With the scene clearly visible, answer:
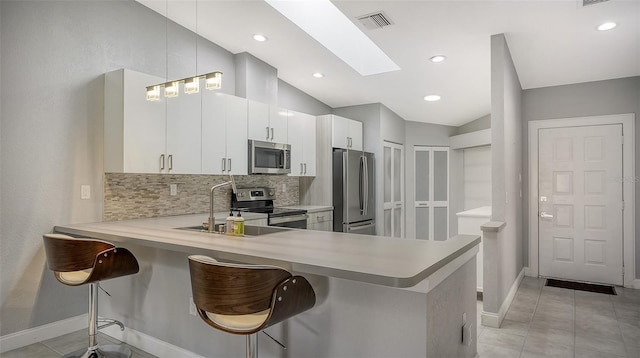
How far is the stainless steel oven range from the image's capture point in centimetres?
400

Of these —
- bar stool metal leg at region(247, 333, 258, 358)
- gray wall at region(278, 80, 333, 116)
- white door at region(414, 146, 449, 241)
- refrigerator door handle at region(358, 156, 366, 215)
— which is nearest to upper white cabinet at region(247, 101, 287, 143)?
gray wall at region(278, 80, 333, 116)

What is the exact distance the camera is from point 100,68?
3.17 metres

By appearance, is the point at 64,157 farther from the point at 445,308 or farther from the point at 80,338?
the point at 445,308

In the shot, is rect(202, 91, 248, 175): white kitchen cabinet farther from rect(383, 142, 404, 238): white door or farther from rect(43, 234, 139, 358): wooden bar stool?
rect(383, 142, 404, 238): white door

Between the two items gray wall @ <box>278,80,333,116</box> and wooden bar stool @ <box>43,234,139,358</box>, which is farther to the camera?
gray wall @ <box>278,80,333,116</box>

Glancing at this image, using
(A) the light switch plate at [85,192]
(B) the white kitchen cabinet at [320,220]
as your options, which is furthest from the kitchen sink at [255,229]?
(B) the white kitchen cabinet at [320,220]

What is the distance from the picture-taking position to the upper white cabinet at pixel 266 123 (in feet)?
13.4

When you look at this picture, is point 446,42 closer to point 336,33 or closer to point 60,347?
point 336,33

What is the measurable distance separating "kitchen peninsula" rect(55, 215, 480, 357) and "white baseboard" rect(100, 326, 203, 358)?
32 mm

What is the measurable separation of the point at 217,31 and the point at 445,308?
339cm

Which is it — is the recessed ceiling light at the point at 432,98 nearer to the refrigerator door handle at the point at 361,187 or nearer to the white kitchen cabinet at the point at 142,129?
the refrigerator door handle at the point at 361,187

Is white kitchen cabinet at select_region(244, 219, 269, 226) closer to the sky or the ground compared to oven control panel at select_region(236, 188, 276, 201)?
closer to the ground

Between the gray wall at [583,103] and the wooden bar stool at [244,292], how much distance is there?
14.2ft

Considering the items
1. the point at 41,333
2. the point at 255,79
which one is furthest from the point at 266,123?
the point at 41,333
